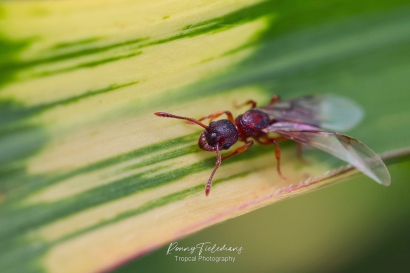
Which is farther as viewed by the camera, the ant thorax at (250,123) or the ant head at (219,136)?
the ant thorax at (250,123)

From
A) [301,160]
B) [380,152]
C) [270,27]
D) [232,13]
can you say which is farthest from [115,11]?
[380,152]

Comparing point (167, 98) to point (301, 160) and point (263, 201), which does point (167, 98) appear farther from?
point (301, 160)

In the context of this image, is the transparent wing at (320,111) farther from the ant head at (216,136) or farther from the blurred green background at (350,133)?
the ant head at (216,136)

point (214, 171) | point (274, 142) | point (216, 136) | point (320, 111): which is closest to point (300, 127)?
point (320, 111)

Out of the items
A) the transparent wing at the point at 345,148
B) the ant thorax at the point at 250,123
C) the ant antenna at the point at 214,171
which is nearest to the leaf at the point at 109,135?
the ant antenna at the point at 214,171

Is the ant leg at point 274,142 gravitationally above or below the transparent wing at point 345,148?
above

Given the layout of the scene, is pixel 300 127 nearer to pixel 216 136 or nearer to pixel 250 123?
pixel 250 123

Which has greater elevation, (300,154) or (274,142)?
(274,142)
